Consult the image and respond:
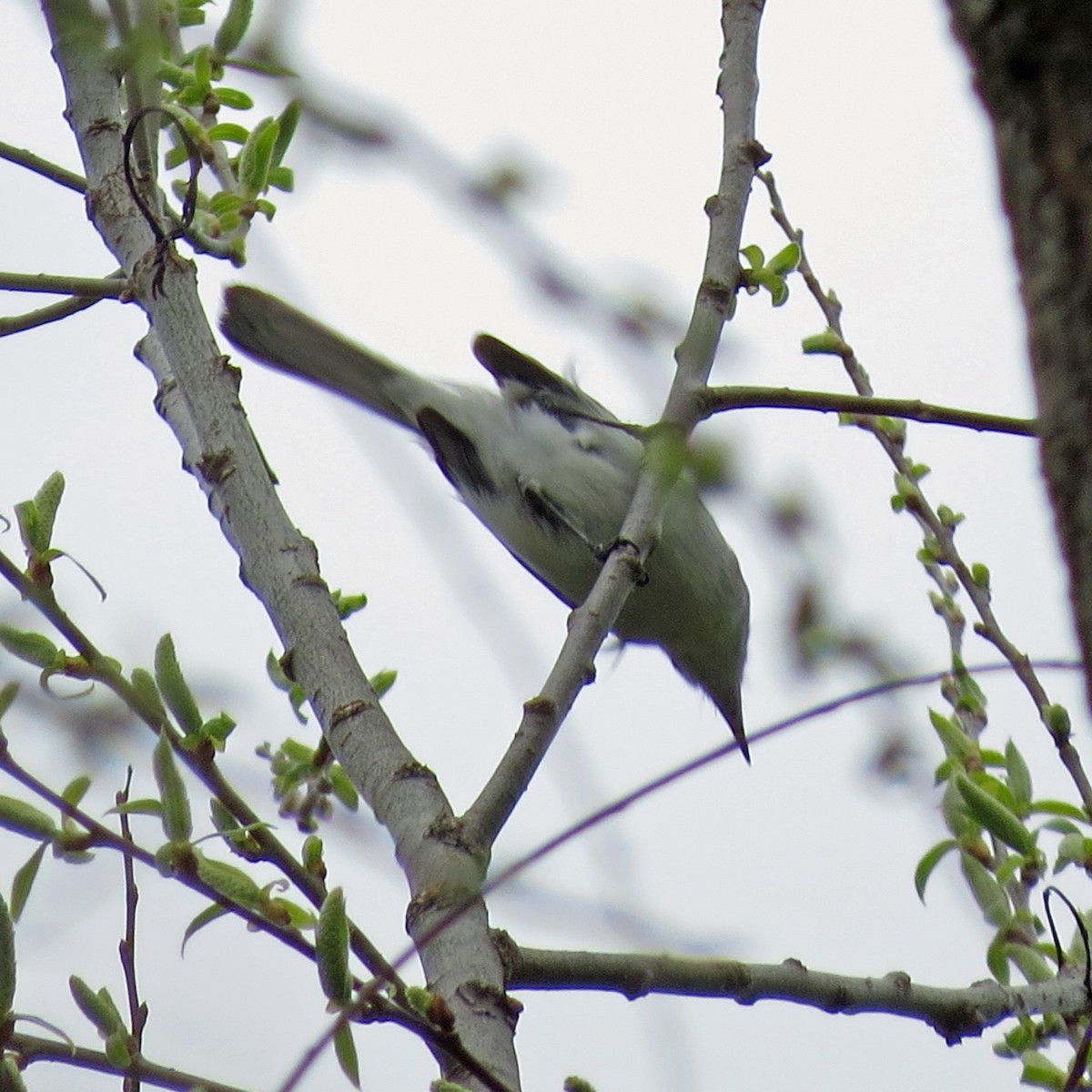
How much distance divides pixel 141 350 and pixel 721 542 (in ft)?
6.28

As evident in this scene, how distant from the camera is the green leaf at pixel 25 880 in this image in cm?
154

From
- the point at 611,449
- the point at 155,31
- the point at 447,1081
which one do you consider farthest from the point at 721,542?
the point at 155,31

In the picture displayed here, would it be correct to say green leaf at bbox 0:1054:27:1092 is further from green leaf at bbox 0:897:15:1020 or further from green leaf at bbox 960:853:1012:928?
green leaf at bbox 960:853:1012:928

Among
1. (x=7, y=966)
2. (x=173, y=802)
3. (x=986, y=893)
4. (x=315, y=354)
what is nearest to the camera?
(x=7, y=966)

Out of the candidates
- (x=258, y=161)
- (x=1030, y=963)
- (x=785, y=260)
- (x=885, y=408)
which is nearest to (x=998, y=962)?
(x=1030, y=963)

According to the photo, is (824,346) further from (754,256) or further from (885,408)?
(885,408)

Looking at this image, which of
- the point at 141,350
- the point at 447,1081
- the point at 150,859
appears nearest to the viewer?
the point at 447,1081

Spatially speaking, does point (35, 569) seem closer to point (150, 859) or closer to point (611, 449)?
point (150, 859)

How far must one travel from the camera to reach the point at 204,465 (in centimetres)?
204

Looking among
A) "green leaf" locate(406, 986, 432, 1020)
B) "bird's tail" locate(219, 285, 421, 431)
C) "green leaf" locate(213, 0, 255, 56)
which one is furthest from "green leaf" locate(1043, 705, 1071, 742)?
"bird's tail" locate(219, 285, 421, 431)

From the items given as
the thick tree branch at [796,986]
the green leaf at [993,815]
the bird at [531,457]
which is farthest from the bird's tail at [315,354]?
the thick tree branch at [796,986]

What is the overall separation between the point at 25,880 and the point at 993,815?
1167 mm

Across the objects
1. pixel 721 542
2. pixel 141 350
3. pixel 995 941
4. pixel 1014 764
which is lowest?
pixel 995 941

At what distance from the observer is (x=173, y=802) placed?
1.49 m
